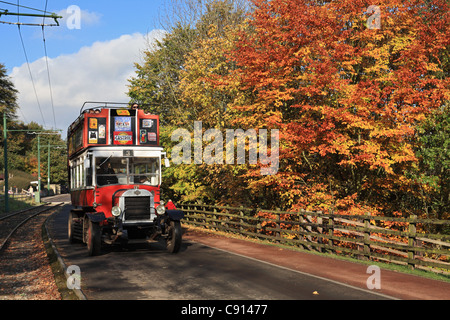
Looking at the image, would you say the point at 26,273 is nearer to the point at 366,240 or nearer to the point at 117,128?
the point at 117,128

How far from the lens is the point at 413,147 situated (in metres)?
17.4

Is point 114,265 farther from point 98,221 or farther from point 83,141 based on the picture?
point 83,141

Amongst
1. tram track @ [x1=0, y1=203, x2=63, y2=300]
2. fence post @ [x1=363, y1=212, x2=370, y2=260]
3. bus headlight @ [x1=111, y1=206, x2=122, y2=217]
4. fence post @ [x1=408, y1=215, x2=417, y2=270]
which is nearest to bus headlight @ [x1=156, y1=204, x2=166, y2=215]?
bus headlight @ [x1=111, y1=206, x2=122, y2=217]

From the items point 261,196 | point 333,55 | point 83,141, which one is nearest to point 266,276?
point 83,141

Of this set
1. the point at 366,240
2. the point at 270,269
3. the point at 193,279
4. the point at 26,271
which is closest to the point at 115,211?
the point at 26,271

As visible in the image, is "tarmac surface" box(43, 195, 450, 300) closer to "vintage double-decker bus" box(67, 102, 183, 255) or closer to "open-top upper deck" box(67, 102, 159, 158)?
"vintage double-decker bus" box(67, 102, 183, 255)

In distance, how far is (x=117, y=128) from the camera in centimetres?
1552

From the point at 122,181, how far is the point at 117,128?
1.79 meters

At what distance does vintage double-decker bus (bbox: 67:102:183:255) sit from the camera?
14.5 m

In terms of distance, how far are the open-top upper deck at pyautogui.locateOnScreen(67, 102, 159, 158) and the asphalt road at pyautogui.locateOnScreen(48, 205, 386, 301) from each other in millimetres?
3653

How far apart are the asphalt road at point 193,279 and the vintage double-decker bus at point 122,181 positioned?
2.49ft

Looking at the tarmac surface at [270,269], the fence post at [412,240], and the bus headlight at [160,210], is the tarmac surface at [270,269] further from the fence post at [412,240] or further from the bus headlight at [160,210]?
the bus headlight at [160,210]

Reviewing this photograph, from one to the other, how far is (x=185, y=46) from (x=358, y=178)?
684 inches

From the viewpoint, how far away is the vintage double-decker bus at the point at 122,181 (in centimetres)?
1449
